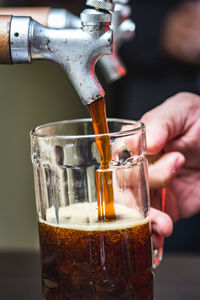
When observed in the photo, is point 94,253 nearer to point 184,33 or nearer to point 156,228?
point 156,228

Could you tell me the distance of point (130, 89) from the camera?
2.26 m

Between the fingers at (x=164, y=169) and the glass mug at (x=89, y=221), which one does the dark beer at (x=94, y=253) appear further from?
the fingers at (x=164, y=169)

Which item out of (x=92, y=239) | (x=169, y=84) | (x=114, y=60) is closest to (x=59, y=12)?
(x=114, y=60)

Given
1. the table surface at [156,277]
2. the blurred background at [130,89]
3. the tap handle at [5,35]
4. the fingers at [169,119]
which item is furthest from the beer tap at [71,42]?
the blurred background at [130,89]

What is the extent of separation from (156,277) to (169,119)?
0.93ft

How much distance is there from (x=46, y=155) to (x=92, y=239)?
0.40ft

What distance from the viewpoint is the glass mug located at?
0.68 meters

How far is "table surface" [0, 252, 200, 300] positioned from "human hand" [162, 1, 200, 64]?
45.7 inches

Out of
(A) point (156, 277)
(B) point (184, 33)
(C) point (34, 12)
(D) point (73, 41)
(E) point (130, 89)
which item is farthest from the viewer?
(E) point (130, 89)

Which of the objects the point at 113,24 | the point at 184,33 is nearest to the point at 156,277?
the point at 113,24

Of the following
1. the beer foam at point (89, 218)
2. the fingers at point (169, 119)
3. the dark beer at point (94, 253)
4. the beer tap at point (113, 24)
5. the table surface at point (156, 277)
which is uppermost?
the beer tap at point (113, 24)

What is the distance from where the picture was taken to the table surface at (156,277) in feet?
3.01

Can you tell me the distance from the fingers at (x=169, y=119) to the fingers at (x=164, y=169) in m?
0.02

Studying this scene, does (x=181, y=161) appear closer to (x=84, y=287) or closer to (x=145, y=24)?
(x=84, y=287)
